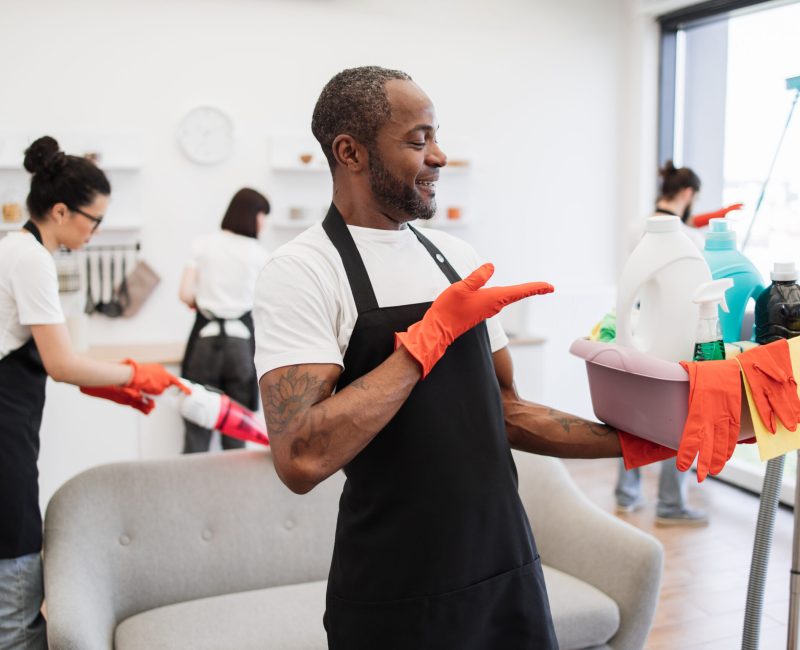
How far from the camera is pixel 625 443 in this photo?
144 centimetres

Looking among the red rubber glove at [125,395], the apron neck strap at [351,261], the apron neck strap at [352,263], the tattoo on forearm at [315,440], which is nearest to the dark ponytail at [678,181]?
the red rubber glove at [125,395]

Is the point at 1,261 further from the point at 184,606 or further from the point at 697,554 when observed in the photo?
the point at 697,554

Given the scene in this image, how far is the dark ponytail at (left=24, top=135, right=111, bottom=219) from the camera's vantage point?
2119mm

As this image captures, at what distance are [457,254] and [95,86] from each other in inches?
146

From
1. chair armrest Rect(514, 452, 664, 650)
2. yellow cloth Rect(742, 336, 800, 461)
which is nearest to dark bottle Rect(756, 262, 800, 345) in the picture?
yellow cloth Rect(742, 336, 800, 461)

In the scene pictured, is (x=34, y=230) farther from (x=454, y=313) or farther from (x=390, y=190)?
(x=454, y=313)


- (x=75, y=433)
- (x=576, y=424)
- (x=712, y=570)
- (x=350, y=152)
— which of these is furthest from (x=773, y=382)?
(x=75, y=433)

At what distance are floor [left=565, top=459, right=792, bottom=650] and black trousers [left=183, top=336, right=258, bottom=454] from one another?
6.24 feet

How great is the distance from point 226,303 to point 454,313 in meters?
2.71

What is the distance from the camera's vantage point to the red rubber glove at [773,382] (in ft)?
4.15

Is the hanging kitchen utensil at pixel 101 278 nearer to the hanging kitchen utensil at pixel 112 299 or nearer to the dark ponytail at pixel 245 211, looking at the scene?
the hanging kitchen utensil at pixel 112 299

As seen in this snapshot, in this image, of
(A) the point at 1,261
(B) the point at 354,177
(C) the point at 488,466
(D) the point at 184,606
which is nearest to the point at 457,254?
(B) the point at 354,177

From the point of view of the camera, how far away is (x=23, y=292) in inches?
77.0

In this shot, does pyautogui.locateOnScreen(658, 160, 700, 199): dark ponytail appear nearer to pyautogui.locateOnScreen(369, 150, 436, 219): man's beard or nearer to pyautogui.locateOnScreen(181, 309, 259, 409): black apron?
pyautogui.locateOnScreen(181, 309, 259, 409): black apron
